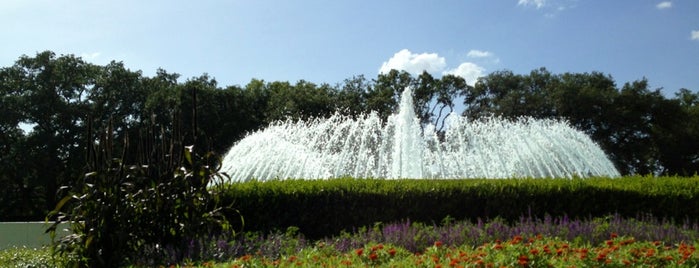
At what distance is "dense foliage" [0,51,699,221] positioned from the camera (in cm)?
2762

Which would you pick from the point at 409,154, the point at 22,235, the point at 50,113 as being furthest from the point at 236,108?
the point at 22,235

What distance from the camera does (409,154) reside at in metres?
15.9

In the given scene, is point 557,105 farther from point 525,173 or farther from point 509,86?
point 525,173

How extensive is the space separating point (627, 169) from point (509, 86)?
8.60 metres

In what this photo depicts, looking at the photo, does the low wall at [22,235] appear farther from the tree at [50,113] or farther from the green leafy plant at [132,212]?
the tree at [50,113]

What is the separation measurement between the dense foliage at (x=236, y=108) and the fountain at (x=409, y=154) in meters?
8.83

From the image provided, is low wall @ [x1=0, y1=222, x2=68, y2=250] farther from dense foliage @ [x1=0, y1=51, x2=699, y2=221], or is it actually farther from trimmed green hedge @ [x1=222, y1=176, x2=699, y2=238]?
dense foliage @ [x1=0, y1=51, x2=699, y2=221]

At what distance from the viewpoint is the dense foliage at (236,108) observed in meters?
27.6

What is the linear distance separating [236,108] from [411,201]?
22.6 metres

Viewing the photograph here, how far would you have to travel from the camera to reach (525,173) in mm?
15359

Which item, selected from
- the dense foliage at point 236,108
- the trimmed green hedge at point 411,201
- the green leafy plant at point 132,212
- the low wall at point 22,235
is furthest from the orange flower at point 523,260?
the dense foliage at point 236,108

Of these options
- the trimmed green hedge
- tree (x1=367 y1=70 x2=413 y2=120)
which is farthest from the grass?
tree (x1=367 y1=70 x2=413 y2=120)

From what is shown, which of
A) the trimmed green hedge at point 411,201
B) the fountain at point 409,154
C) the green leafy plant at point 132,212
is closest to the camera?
the green leafy plant at point 132,212

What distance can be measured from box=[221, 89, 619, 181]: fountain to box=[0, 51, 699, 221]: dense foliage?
8828mm
